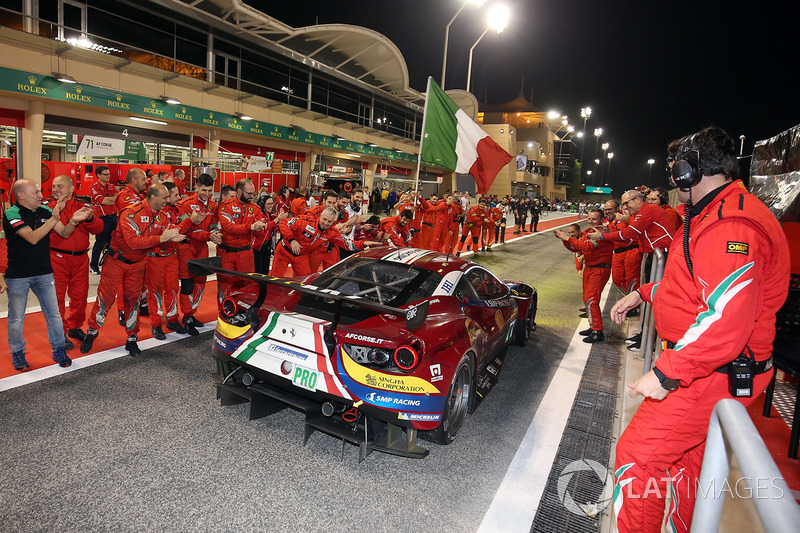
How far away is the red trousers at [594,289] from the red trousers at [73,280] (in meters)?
6.05

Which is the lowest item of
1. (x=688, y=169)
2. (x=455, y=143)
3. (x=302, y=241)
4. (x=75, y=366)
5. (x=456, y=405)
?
(x=75, y=366)

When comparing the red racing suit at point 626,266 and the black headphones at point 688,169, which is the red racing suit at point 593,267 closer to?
the red racing suit at point 626,266

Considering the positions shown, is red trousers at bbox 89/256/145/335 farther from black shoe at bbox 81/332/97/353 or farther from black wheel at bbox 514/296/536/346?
black wheel at bbox 514/296/536/346

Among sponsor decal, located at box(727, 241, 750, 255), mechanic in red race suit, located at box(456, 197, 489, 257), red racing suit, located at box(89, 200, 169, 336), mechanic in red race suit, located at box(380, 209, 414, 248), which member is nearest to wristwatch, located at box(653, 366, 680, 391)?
sponsor decal, located at box(727, 241, 750, 255)

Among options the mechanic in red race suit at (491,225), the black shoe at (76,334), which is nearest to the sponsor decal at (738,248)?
the black shoe at (76,334)

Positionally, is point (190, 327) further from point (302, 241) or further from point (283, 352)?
point (283, 352)

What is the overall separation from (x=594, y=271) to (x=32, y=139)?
1688 centimetres

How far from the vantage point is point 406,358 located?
2.98m

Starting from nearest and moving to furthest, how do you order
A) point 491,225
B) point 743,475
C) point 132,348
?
1. point 743,475
2. point 132,348
3. point 491,225

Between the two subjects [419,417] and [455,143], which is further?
[455,143]

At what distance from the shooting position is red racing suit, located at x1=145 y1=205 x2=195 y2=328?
17.4 ft

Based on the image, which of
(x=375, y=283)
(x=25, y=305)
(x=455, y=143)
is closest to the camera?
(x=375, y=283)

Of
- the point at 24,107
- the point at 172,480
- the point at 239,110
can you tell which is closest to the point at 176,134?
the point at 239,110

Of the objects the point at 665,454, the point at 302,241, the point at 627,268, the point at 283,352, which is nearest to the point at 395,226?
the point at 302,241
